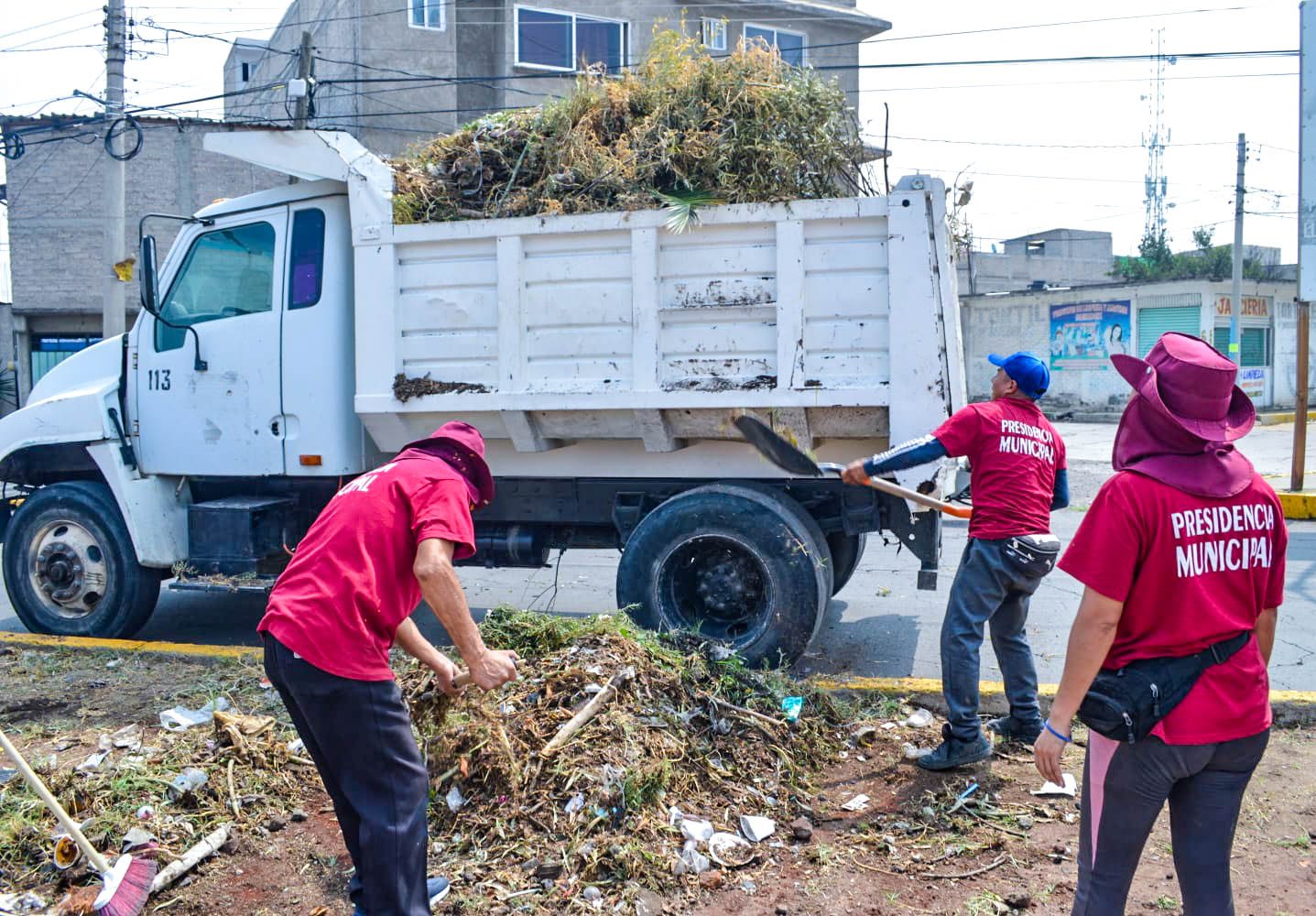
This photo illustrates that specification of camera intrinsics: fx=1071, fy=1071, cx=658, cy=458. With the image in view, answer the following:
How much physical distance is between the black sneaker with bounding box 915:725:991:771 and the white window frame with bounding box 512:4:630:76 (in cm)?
1973

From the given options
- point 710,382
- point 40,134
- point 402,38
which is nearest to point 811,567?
point 710,382

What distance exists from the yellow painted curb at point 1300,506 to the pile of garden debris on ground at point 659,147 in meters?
8.10

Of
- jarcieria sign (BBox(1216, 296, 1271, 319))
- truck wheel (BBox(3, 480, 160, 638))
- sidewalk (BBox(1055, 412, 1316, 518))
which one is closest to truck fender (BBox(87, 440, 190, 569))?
truck wheel (BBox(3, 480, 160, 638))

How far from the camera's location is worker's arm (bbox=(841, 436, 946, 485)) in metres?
4.33

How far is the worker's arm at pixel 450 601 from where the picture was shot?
272 centimetres

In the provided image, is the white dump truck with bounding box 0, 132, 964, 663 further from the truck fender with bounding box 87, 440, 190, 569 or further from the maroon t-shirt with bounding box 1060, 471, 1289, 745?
the maroon t-shirt with bounding box 1060, 471, 1289, 745

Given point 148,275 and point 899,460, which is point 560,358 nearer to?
point 899,460

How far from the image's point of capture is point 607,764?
3.79 metres

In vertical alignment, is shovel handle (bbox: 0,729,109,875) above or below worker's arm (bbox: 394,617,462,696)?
below

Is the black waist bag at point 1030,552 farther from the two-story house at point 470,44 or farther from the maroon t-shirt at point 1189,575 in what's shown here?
the two-story house at point 470,44

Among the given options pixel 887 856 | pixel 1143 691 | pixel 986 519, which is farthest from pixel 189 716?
pixel 1143 691

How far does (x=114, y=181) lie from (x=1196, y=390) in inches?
638

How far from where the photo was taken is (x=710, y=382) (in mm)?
5453

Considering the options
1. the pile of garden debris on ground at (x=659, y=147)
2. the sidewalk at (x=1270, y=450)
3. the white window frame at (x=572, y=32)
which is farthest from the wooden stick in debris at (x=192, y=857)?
the white window frame at (x=572, y=32)
